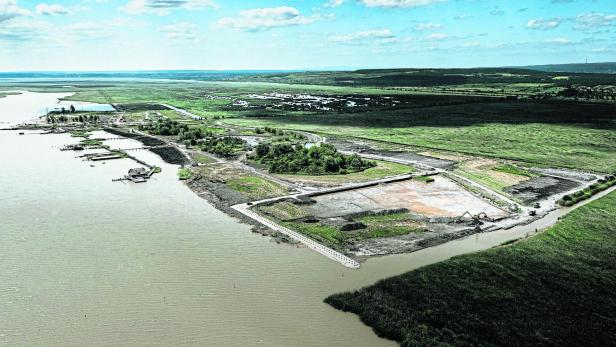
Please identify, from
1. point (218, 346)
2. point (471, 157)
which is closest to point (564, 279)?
point (218, 346)

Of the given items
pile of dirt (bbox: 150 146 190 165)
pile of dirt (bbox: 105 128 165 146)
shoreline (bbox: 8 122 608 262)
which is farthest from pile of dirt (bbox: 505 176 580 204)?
pile of dirt (bbox: 105 128 165 146)

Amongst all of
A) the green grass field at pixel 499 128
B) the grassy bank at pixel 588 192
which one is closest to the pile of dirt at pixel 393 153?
the green grass field at pixel 499 128

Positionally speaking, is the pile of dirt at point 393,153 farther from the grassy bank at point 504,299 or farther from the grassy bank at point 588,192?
the grassy bank at point 504,299

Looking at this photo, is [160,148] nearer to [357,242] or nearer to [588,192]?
[357,242]

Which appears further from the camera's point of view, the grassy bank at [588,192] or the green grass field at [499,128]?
the green grass field at [499,128]

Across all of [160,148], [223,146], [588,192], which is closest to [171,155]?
[160,148]
